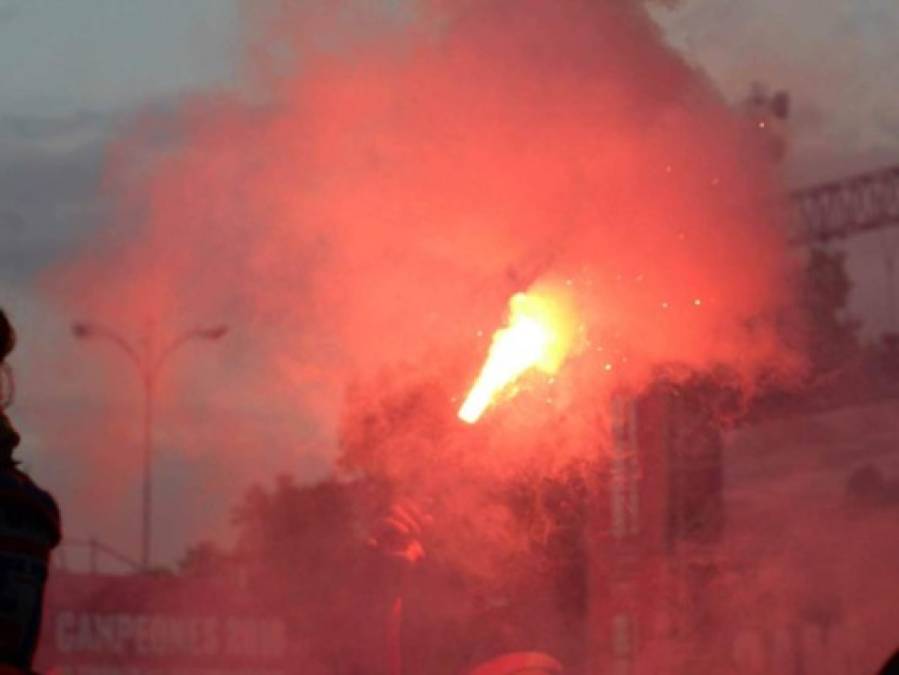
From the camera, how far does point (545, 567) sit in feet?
33.3

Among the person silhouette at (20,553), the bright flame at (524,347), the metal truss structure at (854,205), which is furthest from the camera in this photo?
the metal truss structure at (854,205)

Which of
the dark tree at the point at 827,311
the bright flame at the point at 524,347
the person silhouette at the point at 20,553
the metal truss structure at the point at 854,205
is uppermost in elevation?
the metal truss structure at the point at 854,205

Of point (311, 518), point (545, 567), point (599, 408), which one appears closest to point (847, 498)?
point (311, 518)

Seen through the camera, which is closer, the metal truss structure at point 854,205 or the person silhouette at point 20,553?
the person silhouette at point 20,553

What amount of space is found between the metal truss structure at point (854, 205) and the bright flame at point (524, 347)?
11.0 meters

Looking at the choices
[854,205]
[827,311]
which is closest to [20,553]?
[827,311]

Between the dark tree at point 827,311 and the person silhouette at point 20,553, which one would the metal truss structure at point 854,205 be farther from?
the person silhouette at point 20,553

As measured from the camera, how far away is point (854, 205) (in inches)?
782

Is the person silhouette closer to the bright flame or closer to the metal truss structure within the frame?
the bright flame

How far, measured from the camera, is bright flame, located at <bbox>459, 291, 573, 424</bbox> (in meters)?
8.66

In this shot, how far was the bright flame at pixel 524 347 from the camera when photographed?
866cm

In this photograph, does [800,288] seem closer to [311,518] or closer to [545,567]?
[545,567]

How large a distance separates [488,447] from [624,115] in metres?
1.78

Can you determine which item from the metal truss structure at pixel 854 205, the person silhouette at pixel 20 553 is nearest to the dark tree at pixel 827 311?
the metal truss structure at pixel 854 205
